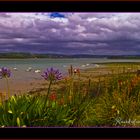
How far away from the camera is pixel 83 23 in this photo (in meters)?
2.86

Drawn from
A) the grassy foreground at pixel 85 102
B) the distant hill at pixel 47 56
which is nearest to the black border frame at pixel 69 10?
the grassy foreground at pixel 85 102

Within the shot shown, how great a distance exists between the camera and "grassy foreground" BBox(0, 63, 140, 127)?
285cm

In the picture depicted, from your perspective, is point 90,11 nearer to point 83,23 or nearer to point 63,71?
point 83,23

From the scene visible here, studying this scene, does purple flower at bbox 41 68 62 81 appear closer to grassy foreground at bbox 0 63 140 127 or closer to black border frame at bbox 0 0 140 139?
grassy foreground at bbox 0 63 140 127

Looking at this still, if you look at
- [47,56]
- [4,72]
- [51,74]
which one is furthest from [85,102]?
[4,72]

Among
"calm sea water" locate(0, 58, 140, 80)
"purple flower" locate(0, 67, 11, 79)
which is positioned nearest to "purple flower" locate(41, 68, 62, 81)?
"calm sea water" locate(0, 58, 140, 80)

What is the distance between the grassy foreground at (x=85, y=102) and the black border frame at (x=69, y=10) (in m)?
0.04

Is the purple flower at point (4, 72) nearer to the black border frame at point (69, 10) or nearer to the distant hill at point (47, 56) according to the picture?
the distant hill at point (47, 56)

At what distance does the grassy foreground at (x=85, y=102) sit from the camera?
2.85 metres

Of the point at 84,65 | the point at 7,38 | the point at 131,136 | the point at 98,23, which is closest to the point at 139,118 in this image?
the point at 131,136

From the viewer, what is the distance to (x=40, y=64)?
284cm

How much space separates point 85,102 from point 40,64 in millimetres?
393

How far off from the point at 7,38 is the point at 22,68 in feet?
0.73

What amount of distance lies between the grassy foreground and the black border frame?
42mm
